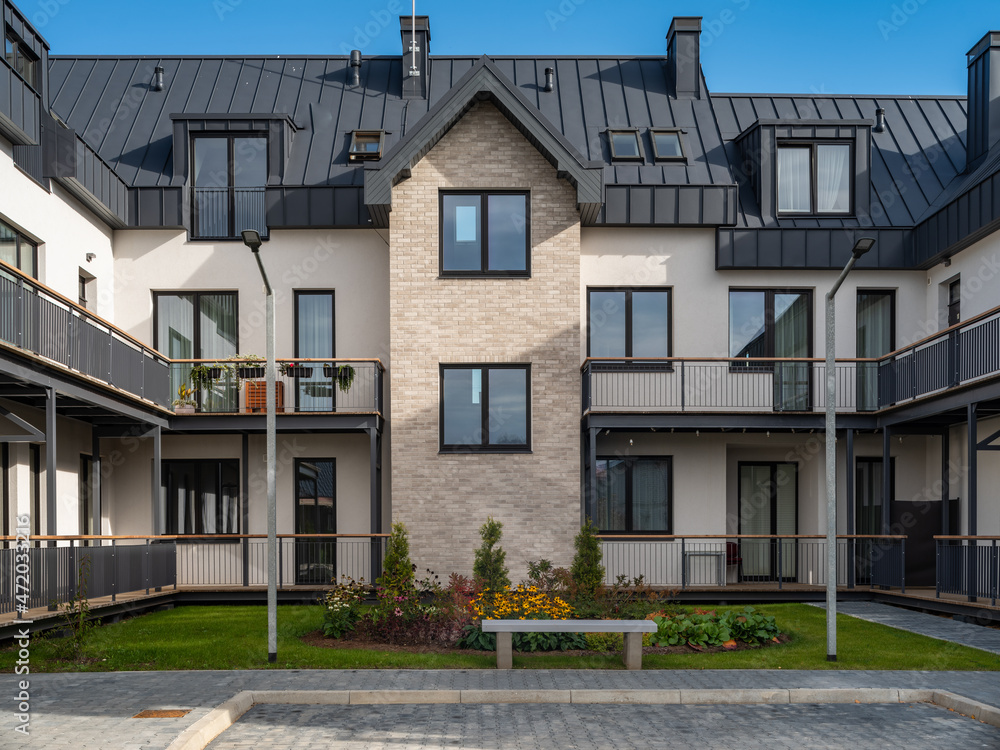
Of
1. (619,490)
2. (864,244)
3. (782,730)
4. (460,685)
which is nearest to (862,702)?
(782,730)

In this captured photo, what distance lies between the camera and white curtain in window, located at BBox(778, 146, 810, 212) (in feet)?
71.8

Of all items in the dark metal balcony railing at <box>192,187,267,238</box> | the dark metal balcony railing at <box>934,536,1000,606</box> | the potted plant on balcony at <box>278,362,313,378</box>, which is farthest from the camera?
the dark metal balcony railing at <box>192,187,267,238</box>

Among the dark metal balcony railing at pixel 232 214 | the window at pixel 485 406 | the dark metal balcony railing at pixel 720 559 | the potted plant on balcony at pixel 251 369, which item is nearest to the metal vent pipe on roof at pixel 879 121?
the dark metal balcony railing at pixel 720 559

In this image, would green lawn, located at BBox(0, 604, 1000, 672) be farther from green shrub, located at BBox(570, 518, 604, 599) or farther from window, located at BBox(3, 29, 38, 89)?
window, located at BBox(3, 29, 38, 89)

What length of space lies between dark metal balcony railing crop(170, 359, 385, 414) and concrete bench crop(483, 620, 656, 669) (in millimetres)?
9013

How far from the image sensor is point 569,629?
11758mm

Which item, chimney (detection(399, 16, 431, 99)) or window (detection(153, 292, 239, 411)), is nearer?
window (detection(153, 292, 239, 411))

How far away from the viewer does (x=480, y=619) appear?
13406 millimetres

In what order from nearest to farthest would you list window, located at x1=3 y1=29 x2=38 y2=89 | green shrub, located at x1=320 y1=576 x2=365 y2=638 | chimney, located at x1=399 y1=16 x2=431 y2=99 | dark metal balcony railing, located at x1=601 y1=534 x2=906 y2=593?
green shrub, located at x1=320 y1=576 x2=365 y2=638 → window, located at x1=3 y1=29 x2=38 y2=89 → dark metal balcony railing, located at x1=601 y1=534 x2=906 y2=593 → chimney, located at x1=399 y1=16 x2=431 y2=99

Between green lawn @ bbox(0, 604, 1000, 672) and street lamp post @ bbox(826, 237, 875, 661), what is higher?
street lamp post @ bbox(826, 237, 875, 661)

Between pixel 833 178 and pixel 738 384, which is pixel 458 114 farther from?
pixel 833 178

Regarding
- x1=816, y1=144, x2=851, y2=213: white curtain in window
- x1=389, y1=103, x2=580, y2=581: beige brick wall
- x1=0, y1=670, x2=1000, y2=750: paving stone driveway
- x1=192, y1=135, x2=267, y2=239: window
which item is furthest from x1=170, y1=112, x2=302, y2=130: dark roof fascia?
x1=0, y1=670, x2=1000, y2=750: paving stone driveway

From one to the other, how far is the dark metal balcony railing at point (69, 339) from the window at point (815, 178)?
13593 millimetres

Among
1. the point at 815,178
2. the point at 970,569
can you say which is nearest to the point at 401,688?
the point at 970,569
